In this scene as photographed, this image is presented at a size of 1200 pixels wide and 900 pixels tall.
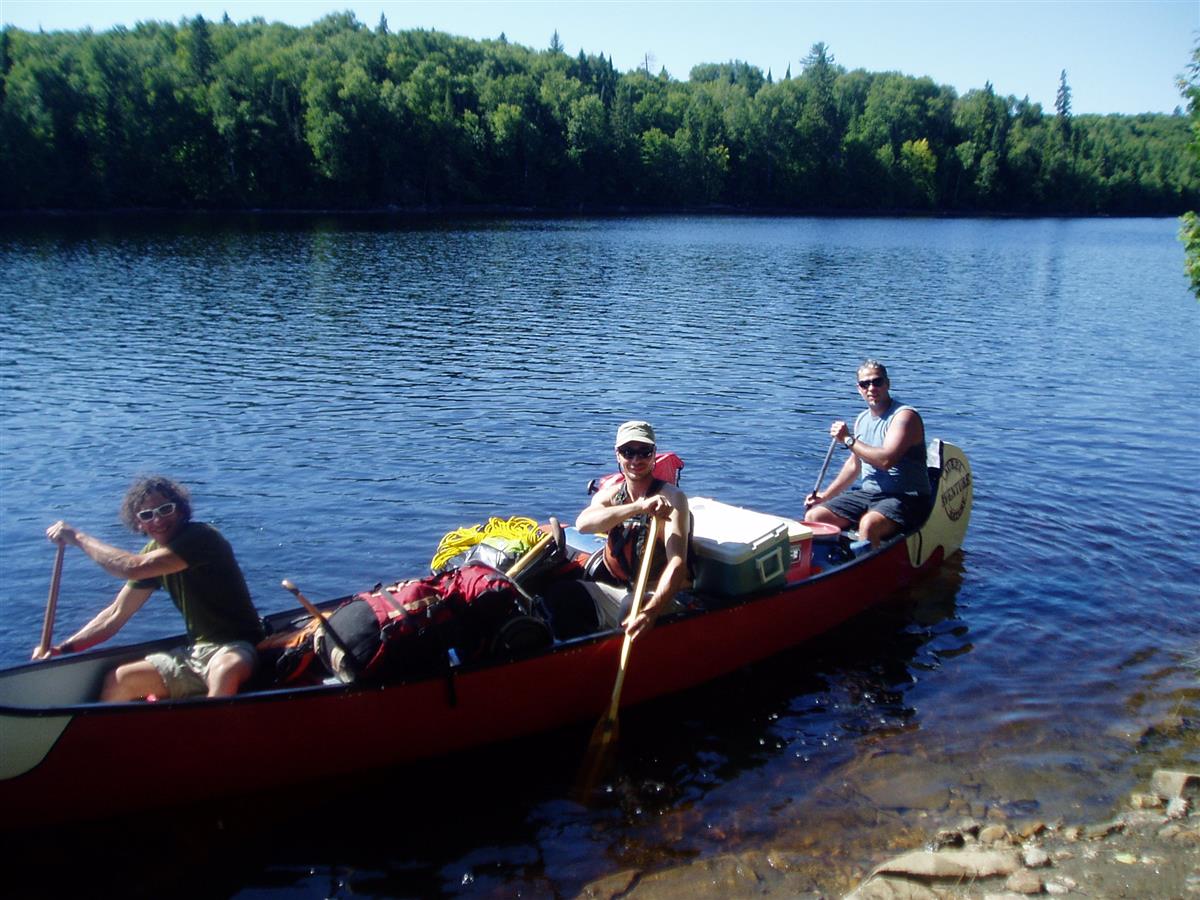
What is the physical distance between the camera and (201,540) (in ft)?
20.3

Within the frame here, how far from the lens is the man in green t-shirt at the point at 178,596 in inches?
237

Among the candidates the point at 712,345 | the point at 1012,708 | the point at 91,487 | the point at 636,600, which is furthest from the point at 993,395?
the point at 91,487

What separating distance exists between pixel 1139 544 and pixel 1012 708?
498 cm

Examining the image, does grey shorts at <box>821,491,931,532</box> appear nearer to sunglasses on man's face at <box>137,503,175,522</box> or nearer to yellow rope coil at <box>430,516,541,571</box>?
yellow rope coil at <box>430,516,541,571</box>

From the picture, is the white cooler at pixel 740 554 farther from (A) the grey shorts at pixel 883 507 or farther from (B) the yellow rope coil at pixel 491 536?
(A) the grey shorts at pixel 883 507

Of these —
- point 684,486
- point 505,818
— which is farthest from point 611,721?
point 684,486

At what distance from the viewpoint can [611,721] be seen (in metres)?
7.29

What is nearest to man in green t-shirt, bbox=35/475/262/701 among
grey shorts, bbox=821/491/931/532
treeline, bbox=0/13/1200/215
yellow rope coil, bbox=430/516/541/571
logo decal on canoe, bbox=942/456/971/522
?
yellow rope coil, bbox=430/516/541/571

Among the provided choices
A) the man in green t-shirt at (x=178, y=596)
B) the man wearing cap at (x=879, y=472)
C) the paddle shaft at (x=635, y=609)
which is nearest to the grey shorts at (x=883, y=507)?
the man wearing cap at (x=879, y=472)

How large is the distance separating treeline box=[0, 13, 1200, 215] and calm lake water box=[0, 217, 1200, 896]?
46.0m

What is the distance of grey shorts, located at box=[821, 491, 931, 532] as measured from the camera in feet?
32.2

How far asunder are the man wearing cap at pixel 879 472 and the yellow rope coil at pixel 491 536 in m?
3.15

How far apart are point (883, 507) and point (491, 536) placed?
4.22 metres

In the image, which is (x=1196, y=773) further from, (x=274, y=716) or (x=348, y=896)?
(x=274, y=716)
